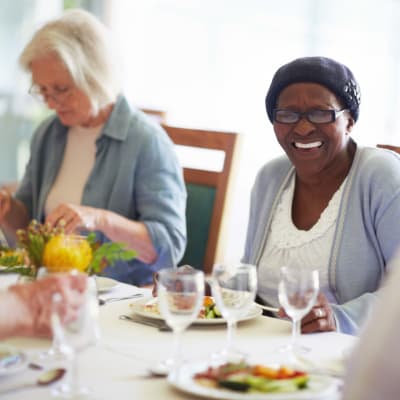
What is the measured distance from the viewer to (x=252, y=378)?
3.81 feet

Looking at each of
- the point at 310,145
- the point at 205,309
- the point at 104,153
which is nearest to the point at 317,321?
the point at 205,309

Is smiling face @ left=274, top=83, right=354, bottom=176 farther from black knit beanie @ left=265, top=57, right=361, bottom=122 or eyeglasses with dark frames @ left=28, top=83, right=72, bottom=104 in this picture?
Result: eyeglasses with dark frames @ left=28, top=83, right=72, bottom=104

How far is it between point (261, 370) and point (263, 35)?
8.57ft

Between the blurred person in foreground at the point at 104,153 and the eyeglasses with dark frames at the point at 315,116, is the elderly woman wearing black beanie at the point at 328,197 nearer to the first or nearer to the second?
the eyeglasses with dark frames at the point at 315,116

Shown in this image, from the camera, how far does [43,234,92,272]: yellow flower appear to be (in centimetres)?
145

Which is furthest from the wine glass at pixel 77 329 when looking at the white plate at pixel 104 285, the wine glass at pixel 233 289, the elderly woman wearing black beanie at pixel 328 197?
the elderly woman wearing black beanie at pixel 328 197

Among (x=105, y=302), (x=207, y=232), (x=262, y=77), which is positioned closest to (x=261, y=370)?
(x=105, y=302)

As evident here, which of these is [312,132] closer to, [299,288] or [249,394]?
[299,288]

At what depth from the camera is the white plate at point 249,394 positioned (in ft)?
3.66

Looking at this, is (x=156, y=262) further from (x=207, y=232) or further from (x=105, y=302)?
(x=105, y=302)

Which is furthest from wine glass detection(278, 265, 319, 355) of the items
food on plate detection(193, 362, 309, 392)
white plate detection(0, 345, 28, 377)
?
white plate detection(0, 345, 28, 377)

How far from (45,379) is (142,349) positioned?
0.24 m

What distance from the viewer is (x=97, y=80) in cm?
255

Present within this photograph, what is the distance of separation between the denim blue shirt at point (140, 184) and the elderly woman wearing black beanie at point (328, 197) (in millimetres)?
396
